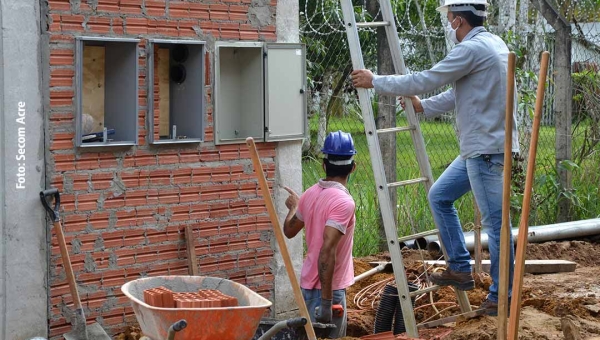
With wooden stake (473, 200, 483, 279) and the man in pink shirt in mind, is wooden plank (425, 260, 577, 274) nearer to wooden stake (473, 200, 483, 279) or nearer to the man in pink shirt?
wooden stake (473, 200, 483, 279)

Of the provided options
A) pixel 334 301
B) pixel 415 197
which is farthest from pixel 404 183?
pixel 415 197

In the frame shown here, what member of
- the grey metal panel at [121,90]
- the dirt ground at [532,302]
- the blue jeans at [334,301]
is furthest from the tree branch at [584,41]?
the grey metal panel at [121,90]

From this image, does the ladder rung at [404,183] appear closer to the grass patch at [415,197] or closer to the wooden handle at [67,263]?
the grass patch at [415,197]

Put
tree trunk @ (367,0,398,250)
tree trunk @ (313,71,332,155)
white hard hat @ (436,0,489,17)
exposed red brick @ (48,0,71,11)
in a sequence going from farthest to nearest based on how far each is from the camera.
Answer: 1. tree trunk @ (313,71,332,155)
2. tree trunk @ (367,0,398,250)
3. white hard hat @ (436,0,489,17)
4. exposed red brick @ (48,0,71,11)

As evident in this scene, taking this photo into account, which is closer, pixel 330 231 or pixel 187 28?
pixel 330 231

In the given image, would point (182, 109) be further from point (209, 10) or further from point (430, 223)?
point (430, 223)

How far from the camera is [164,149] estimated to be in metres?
6.66

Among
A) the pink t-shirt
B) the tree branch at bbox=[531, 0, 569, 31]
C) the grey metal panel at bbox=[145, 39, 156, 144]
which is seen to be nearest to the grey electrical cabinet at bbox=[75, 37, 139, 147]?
the grey metal panel at bbox=[145, 39, 156, 144]

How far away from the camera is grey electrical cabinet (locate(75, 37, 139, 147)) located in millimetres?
6363

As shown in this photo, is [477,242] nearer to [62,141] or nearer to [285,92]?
[285,92]

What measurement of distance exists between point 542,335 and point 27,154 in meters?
3.56

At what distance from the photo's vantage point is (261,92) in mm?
7109

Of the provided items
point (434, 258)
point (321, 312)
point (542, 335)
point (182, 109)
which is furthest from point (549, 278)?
point (182, 109)

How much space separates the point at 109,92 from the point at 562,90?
6.25 metres
